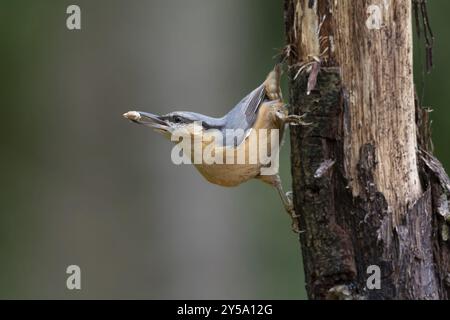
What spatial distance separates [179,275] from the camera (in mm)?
6969

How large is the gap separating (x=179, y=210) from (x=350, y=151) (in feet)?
11.9

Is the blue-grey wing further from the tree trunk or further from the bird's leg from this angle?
the tree trunk

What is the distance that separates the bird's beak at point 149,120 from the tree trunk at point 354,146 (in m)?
0.85

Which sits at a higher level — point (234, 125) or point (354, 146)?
point (234, 125)

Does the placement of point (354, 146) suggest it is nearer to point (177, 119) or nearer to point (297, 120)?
point (297, 120)

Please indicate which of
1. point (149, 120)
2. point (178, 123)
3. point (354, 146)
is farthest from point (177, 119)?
point (354, 146)

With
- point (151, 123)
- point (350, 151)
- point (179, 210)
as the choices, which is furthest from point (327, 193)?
point (179, 210)

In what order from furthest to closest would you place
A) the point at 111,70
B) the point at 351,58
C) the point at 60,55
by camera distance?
1. the point at 60,55
2. the point at 111,70
3. the point at 351,58

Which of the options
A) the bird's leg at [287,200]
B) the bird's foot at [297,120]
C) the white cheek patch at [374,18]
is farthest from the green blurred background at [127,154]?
the white cheek patch at [374,18]

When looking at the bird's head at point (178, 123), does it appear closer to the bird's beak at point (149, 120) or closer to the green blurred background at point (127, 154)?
the bird's beak at point (149, 120)

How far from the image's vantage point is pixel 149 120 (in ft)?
13.5

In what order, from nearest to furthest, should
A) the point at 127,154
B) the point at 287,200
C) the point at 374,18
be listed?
the point at 374,18 < the point at 287,200 < the point at 127,154

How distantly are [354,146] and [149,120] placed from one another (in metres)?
1.19
